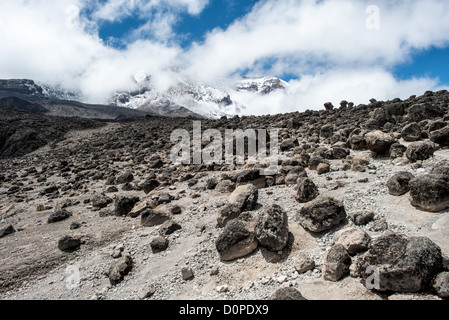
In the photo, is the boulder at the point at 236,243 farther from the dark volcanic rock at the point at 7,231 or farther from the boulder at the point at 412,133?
the boulder at the point at 412,133

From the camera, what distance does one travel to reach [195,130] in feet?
74.8

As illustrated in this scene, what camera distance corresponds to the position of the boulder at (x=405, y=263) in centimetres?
301

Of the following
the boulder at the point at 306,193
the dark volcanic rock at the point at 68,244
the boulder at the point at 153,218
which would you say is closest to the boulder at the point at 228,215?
the boulder at the point at 306,193

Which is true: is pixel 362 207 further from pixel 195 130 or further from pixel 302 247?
pixel 195 130

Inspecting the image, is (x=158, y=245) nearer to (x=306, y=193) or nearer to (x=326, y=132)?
(x=306, y=193)

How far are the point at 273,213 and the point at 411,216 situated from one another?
2392 millimetres

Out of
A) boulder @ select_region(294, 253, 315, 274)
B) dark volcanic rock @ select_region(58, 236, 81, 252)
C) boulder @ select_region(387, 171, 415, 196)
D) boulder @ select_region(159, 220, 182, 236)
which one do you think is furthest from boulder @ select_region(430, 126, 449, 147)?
dark volcanic rock @ select_region(58, 236, 81, 252)

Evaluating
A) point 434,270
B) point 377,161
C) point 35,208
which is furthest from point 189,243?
point 35,208

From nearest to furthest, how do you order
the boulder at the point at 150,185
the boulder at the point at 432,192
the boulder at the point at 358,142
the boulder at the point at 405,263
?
the boulder at the point at 405,263
the boulder at the point at 432,192
the boulder at the point at 358,142
the boulder at the point at 150,185

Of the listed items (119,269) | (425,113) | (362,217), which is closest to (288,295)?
(362,217)

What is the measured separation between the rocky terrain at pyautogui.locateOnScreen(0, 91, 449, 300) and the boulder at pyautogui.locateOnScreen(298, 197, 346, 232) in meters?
0.02

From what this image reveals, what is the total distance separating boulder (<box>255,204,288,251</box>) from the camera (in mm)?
4566

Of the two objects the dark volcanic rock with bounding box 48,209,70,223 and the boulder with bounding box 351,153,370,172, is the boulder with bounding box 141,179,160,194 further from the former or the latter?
the boulder with bounding box 351,153,370,172

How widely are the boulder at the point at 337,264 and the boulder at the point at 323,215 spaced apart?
3.08 feet
